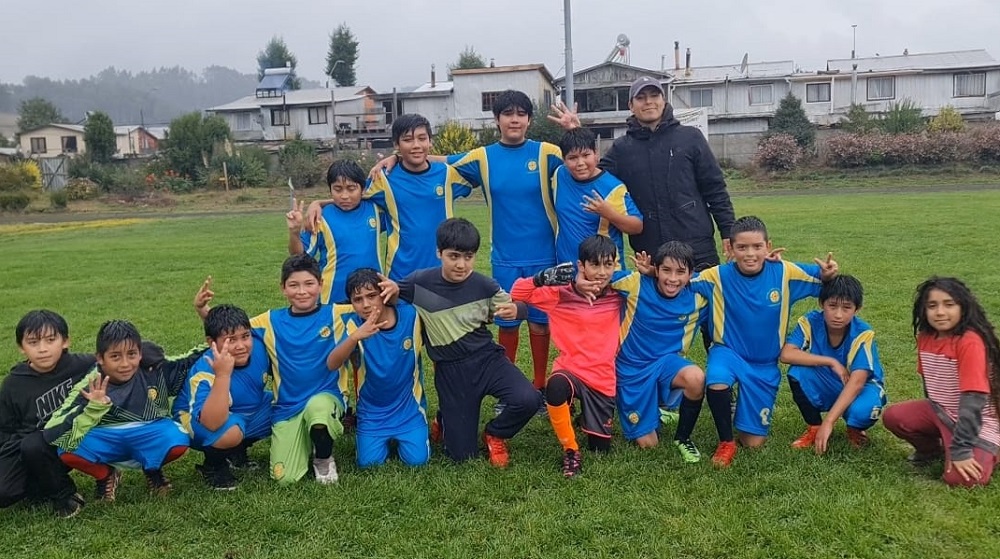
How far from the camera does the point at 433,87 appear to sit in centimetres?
4506

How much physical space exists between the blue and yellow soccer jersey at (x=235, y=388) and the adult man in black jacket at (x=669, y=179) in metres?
2.45

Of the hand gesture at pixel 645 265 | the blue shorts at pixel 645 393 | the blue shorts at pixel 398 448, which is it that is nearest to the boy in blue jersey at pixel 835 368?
the blue shorts at pixel 645 393

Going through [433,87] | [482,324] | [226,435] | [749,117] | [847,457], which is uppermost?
[433,87]

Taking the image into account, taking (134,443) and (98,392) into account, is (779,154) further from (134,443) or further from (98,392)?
(98,392)

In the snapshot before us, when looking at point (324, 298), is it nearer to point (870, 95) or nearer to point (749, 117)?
point (749, 117)

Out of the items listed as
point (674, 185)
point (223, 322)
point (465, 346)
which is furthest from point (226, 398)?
point (674, 185)

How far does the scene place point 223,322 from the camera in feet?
13.7

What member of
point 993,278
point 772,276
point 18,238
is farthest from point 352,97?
point 772,276

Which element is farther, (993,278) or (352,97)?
(352,97)

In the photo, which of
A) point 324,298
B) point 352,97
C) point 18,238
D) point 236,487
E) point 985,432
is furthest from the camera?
point 352,97

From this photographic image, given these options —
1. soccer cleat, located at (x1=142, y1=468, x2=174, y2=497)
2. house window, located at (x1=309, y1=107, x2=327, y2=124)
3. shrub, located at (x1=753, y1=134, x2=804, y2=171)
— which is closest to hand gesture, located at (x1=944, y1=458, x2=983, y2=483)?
soccer cleat, located at (x1=142, y1=468, x2=174, y2=497)

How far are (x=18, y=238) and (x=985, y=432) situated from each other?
70.8 ft

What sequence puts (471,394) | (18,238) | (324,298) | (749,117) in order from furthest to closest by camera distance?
(749,117) < (18,238) < (324,298) < (471,394)

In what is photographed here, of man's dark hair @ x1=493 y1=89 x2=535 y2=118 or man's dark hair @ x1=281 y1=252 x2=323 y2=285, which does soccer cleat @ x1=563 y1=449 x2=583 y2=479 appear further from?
man's dark hair @ x1=493 y1=89 x2=535 y2=118
